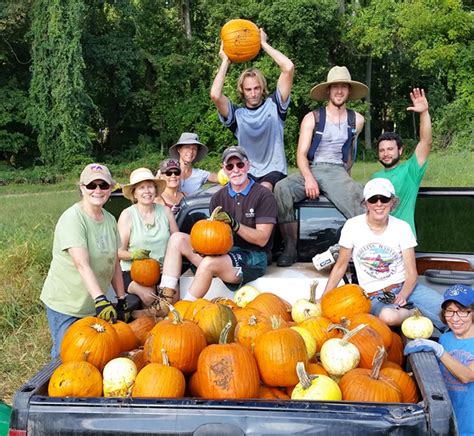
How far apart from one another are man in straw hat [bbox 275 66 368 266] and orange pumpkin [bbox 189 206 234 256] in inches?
24.8

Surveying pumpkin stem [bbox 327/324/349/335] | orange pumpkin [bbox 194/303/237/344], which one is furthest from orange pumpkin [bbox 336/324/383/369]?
orange pumpkin [bbox 194/303/237/344]

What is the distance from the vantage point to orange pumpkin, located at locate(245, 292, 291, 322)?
11.6ft

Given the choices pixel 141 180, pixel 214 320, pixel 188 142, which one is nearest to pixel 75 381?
pixel 214 320

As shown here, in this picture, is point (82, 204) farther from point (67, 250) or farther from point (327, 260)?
point (327, 260)

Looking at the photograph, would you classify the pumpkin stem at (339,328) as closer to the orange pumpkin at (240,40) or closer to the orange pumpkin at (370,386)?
the orange pumpkin at (370,386)

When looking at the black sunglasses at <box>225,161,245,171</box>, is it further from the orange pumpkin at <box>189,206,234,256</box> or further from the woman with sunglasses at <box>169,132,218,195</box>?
the woman with sunglasses at <box>169,132,218,195</box>

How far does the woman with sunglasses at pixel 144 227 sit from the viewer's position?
458cm

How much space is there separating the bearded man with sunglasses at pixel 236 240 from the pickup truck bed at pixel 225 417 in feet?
6.14

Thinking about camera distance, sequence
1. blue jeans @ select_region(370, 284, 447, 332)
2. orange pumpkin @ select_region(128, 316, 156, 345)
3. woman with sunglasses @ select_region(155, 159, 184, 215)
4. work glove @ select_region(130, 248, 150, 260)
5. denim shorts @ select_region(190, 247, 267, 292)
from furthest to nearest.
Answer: woman with sunglasses @ select_region(155, 159, 184, 215) < work glove @ select_region(130, 248, 150, 260) < denim shorts @ select_region(190, 247, 267, 292) < blue jeans @ select_region(370, 284, 447, 332) < orange pumpkin @ select_region(128, 316, 156, 345)

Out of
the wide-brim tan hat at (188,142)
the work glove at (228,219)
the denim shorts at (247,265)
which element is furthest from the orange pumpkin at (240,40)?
the denim shorts at (247,265)

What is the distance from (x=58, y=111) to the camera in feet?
95.9

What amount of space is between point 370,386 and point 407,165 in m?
2.59

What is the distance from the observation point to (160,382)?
2.59 m

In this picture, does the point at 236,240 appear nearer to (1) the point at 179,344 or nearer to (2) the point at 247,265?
(2) the point at 247,265
